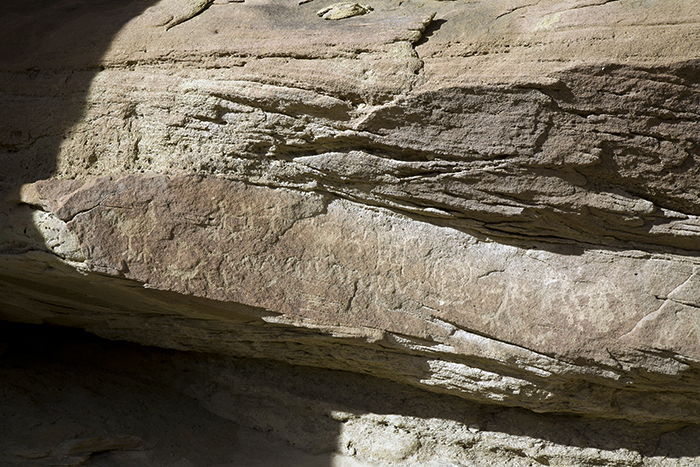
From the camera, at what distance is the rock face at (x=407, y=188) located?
2.10m

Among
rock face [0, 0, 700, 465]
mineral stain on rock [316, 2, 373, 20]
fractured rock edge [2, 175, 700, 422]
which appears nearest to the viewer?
rock face [0, 0, 700, 465]

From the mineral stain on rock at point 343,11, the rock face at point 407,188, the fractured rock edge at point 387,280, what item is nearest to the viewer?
the rock face at point 407,188

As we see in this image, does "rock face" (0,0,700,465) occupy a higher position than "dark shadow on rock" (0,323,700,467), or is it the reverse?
"rock face" (0,0,700,465)

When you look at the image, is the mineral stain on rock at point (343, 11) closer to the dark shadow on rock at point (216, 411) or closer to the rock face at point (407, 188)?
the rock face at point (407, 188)

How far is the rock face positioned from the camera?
210 centimetres

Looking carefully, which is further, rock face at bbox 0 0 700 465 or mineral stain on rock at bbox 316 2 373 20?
mineral stain on rock at bbox 316 2 373 20

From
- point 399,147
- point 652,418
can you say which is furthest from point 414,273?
point 652,418

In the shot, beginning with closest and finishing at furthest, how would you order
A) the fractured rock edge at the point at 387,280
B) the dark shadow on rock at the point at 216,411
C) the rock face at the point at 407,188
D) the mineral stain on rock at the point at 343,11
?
the rock face at the point at 407,188 → the fractured rock edge at the point at 387,280 → the mineral stain on rock at the point at 343,11 → the dark shadow on rock at the point at 216,411

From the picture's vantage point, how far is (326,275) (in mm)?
2404

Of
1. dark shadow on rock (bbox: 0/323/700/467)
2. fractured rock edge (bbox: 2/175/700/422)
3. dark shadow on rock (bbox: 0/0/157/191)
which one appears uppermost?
dark shadow on rock (bbox: 0/0/157/191)

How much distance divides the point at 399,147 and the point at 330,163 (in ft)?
1.09

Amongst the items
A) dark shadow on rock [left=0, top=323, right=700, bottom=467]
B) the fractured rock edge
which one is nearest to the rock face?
the fractured rock edge

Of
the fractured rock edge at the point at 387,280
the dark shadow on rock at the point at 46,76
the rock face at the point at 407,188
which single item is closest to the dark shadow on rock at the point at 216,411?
the rock face at the point at 407,188

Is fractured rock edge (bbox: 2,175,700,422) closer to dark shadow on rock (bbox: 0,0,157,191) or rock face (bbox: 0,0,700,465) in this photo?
rock face (bbox: 0,0,700,465)
